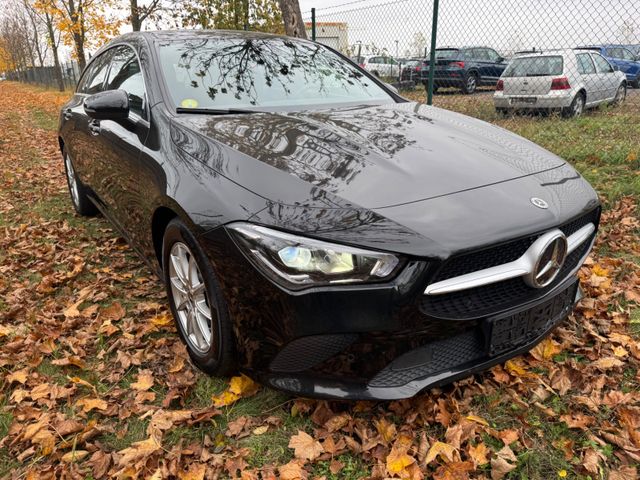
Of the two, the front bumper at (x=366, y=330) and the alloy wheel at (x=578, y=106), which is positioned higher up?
the alloy wheel at (x=578, y=106)

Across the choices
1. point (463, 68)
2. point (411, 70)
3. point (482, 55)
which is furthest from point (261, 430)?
point (482, 55)

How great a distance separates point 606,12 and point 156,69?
4489 millimetres

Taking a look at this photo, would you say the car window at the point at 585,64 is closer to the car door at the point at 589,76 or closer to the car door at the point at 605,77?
the car door at the point at 589,76

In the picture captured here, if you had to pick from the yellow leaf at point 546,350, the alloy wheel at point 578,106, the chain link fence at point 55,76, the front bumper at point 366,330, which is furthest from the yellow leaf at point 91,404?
the chain link fence at point 55,76

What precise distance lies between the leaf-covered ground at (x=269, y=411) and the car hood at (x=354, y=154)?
0.92 metres

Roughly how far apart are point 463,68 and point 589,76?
90.8 inches

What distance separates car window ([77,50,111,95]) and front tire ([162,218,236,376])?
6.98 ft

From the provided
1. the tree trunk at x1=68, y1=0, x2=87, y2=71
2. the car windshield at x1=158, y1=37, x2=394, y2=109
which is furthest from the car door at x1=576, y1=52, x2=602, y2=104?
the tree trunk at x1=68, y1=0, x2=87, y2=71

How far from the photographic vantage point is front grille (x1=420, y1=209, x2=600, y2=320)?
1.67 meters

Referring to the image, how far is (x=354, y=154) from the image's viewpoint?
2105 millimetres

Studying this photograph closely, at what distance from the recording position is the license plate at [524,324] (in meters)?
1.81

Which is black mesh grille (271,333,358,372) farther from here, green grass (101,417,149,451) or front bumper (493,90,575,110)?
front bumper (493,90,575,110)

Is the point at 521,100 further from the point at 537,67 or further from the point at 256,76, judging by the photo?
the point at 256,76

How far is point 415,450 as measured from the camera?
1.93m
